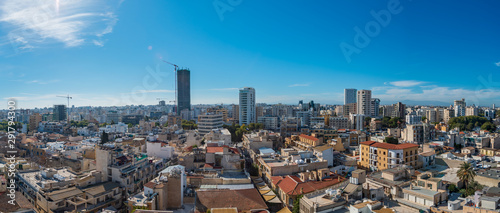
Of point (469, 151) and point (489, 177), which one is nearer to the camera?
point (489, 177)

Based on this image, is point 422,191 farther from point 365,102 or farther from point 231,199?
point 365,102

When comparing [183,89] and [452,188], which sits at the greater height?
[183,89]

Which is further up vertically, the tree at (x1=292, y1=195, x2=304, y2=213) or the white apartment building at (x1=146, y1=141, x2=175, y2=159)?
the white apartment building at (x1=146, y1=141, x2=175, y2=159)

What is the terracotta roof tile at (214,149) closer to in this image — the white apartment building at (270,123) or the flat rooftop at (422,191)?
the flat rooftop at (422,191)

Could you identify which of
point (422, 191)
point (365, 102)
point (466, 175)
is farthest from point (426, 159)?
point (365, 102)

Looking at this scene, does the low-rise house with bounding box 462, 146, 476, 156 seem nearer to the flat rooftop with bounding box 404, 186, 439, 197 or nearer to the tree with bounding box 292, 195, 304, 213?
the flat rooftop with bounding box 404, 186, 439, 197

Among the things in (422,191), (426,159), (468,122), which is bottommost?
(422,191)

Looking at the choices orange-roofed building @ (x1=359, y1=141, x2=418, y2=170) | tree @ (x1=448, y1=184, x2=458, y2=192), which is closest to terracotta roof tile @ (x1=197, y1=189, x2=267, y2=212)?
tree @ (x1=448, y1=184, x2=458, y2=192)

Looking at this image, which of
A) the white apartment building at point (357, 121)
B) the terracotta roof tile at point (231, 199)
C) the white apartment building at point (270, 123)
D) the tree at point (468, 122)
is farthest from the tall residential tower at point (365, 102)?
the terracotta roof tile at point (231, 199)
